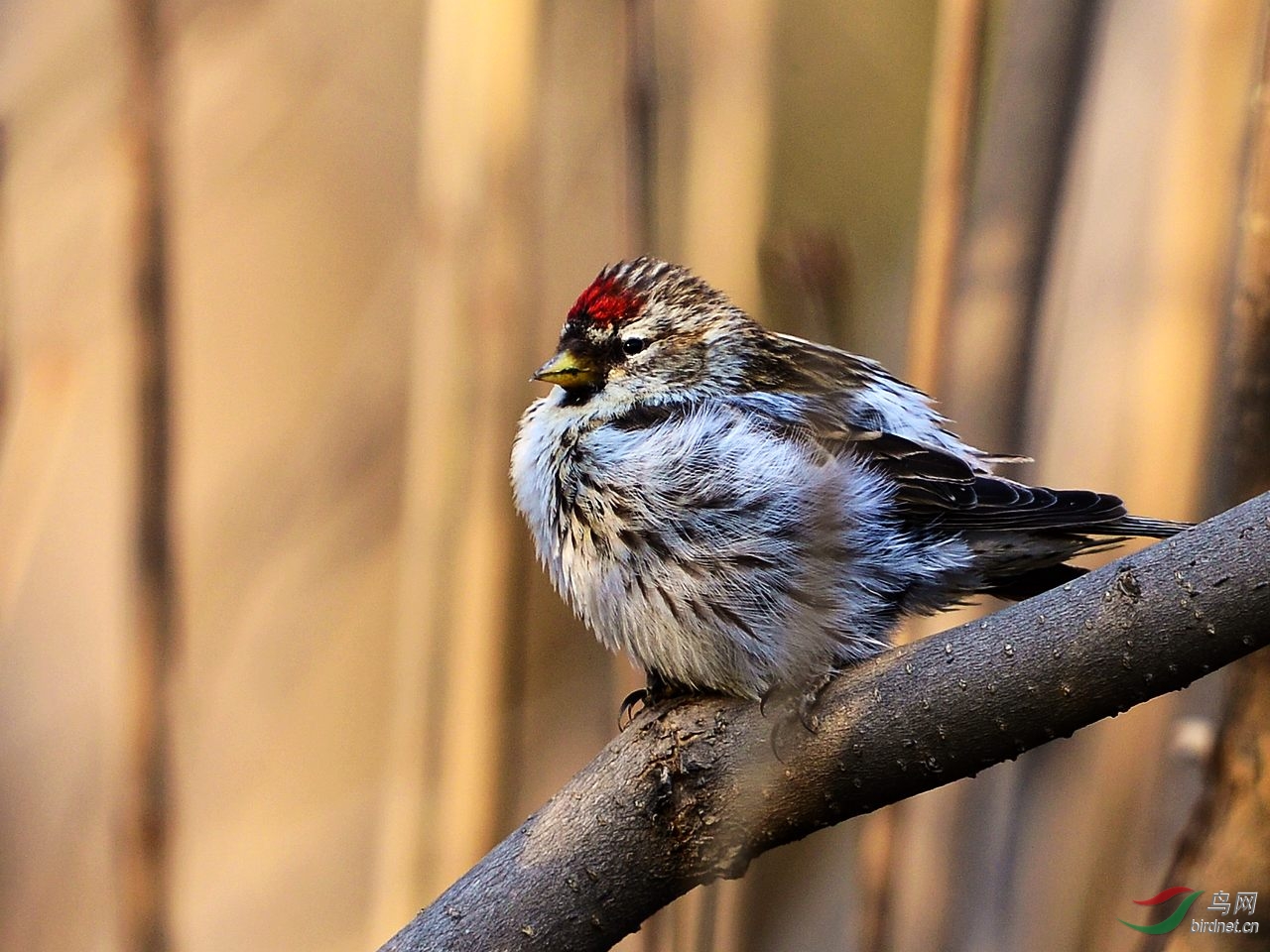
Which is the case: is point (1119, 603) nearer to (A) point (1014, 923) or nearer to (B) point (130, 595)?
(A) point (1014, 923)

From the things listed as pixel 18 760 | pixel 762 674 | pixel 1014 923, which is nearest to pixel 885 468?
pixel 762 674

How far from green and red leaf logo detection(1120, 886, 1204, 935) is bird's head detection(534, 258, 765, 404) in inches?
36.9

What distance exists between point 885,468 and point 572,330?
0.56 metres

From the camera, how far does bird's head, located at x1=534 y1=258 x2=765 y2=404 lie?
1976 mm

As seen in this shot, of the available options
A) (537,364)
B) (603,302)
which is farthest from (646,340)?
(537,364)

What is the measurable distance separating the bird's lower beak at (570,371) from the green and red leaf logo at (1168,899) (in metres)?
1.08

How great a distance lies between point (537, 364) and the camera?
2.10 meters

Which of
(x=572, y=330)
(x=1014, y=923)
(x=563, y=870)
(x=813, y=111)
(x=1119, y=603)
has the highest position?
(x=813, y=111)

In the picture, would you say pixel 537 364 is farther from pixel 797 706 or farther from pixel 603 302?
pixel 797 706

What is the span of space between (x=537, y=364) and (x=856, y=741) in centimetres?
107

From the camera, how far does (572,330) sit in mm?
2020

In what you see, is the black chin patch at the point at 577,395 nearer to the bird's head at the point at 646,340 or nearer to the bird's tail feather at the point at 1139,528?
the bird's head at the point at 646,340

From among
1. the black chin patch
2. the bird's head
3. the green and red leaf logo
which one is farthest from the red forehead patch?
the green and red leaf logo

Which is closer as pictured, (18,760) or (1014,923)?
(1014,923)
